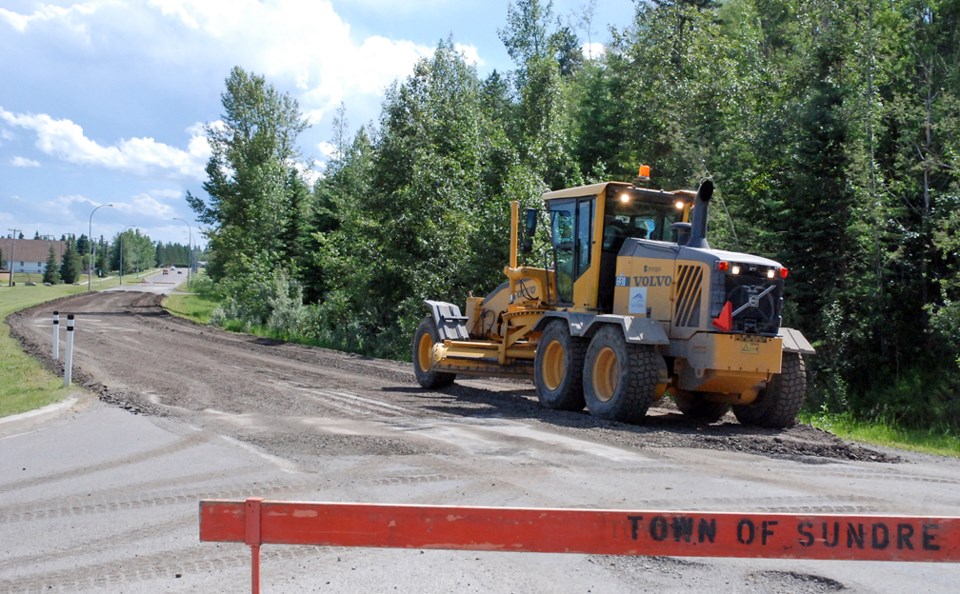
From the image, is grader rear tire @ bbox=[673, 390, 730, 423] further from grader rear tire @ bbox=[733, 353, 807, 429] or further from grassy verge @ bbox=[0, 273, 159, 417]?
grassy verge @ bbox=[0, 273, 159, 417]

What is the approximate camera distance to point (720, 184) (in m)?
22.1

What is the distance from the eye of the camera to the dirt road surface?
545cm

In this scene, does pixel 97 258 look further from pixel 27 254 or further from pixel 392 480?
pixel 392 480

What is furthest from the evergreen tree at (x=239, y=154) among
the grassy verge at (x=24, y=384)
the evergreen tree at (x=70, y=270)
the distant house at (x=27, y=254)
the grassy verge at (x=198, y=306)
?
the distant house at (x=27, y=254)

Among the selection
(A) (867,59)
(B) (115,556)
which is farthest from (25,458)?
(A) (867,59)

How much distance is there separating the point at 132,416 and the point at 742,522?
963 cm

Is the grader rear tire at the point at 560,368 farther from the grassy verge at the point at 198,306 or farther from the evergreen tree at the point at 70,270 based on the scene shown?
the evergreen tree at the point at 70,270

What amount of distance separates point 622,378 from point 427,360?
5907 millimetres

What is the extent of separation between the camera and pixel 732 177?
21.8 metres

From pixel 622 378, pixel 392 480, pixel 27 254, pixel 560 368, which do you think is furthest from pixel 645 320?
pixel 27 254

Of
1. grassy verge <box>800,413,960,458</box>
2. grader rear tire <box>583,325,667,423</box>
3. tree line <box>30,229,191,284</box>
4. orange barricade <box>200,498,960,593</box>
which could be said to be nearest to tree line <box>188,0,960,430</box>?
grassy verge <box>800,413,960,458</box>

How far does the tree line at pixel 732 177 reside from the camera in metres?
17.4

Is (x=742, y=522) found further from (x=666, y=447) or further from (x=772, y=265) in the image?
(x=772, y=265)

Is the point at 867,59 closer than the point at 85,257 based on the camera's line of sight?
Yes
